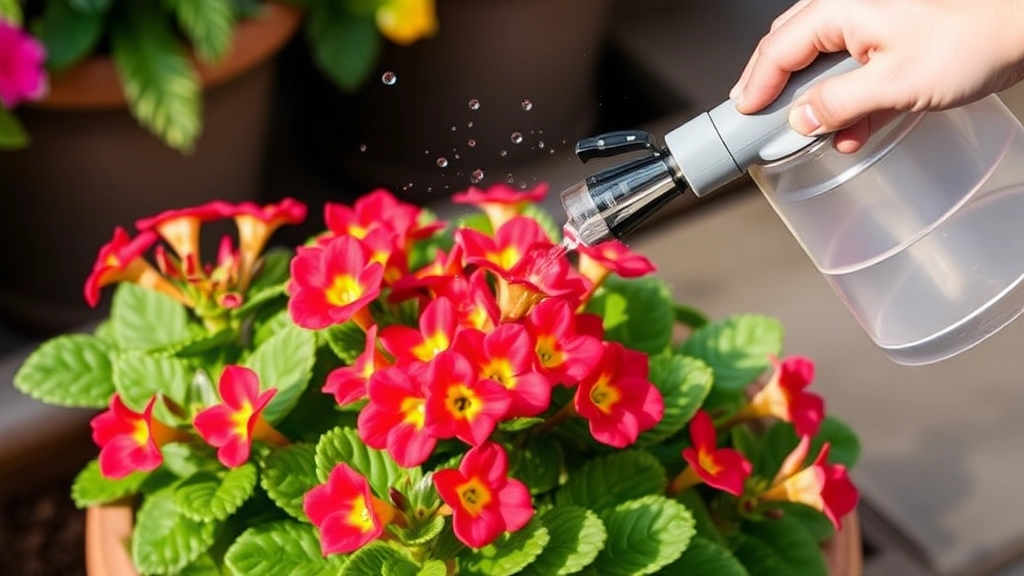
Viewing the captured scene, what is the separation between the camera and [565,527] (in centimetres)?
78

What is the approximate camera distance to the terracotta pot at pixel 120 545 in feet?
2.87

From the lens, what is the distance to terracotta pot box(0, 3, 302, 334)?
1.35 metres

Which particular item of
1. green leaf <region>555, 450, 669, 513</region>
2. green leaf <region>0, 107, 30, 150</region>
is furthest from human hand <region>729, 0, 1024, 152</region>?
green leaf <region>0, 107, 30, 150</region>

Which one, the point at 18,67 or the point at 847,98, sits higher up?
Result: the point at 18,67

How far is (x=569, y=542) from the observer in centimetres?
78

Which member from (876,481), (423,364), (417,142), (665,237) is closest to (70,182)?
(417,142)

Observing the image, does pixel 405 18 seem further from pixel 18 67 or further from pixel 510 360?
pixel 510 360

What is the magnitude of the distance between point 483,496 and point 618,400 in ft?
0.35

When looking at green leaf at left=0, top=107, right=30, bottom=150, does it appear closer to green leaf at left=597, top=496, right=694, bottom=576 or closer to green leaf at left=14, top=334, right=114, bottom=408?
green leaf at left=14, top=334, right=114, bottom=408

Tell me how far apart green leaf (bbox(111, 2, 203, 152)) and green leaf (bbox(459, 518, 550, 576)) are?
2.32 ft

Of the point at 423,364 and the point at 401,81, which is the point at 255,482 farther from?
the point at 401,81

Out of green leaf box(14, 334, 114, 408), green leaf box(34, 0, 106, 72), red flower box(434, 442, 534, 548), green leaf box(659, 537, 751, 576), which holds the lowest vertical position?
green leaf box(659, 537, 751, 576)

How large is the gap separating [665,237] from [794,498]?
72 centimetres

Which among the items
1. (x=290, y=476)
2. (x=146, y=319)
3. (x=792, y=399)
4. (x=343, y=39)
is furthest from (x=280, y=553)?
(x=343, y=39)
